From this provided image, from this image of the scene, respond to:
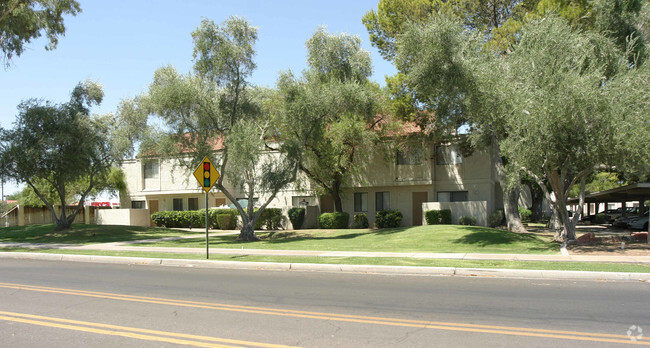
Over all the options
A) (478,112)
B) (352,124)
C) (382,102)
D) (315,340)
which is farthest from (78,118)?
(315,340)

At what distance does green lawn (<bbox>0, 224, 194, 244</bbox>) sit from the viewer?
78.4ft

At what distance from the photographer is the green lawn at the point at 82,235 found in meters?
23.9

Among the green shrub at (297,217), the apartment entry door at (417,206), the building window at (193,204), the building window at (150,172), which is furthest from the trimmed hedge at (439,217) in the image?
the building window at (150,172)

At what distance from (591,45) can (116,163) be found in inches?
993

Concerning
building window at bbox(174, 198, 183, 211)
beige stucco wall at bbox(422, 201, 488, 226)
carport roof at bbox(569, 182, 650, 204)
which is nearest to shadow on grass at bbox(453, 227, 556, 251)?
beige stucco wall at bbox(422, 201, 488, 226)

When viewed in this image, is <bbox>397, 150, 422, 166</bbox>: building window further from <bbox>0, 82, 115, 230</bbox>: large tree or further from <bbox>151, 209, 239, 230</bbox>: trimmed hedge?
<bbox>0, 82, 115, 230</bbox>: large tree

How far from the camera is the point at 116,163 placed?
28.6 meters

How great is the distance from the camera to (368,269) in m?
12.6

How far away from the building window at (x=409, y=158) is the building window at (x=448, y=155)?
1.50m

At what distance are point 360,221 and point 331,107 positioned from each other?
9.67 metres

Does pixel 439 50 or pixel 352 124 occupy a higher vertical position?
pixel 439 50

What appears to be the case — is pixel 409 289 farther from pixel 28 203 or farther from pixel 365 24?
pixel 28 203

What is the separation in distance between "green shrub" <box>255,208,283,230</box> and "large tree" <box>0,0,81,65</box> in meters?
15.2

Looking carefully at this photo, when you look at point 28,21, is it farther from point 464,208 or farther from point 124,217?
point 464,208
